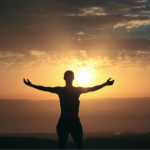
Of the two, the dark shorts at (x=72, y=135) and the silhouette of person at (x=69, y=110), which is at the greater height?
the silhouette of person at (x=69, y=110)

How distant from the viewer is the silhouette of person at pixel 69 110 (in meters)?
7.41

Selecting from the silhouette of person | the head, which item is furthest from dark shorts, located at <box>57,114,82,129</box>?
the head

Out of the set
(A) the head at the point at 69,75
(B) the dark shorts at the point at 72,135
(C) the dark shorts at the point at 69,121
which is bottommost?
(B) the dark shorts at the point at 72,135

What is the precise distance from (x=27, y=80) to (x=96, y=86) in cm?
236

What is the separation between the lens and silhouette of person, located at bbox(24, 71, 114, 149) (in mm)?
7414

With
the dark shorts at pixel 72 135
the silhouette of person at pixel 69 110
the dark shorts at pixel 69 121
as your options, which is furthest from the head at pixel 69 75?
the dark shorts at pixel 72 135

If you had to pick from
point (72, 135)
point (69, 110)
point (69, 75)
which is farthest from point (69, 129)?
point (69, 75)

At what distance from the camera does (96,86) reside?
7688mm

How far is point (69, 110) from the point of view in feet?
24.6

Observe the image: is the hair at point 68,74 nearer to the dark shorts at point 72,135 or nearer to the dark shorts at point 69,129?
the dark shorts at point 69,129

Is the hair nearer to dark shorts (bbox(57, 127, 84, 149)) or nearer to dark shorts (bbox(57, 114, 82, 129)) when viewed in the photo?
dark shorts (bbox(57, 114, 82, 129))

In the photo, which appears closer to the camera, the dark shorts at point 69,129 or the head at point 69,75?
the dark shorts at point 69,129

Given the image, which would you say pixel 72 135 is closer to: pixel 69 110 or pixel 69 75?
pixel 69 110

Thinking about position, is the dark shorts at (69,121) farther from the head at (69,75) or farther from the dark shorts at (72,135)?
the head at (69,75)
